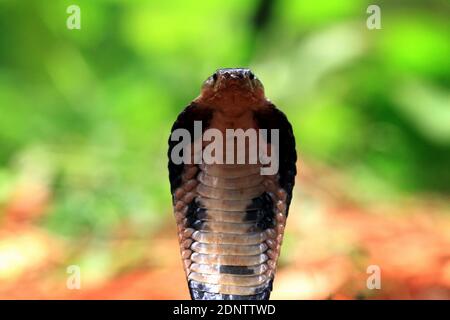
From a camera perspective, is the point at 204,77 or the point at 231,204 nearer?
the point at 231,204

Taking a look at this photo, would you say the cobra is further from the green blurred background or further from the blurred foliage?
the blurred foliage

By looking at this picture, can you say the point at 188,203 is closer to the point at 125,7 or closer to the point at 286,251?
the point at 286,251

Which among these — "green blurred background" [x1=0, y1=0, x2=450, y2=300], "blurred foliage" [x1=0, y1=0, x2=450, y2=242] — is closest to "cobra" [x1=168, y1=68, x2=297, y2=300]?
"green blurred background" [x1=0, y1=0, x2=450, y2=300]

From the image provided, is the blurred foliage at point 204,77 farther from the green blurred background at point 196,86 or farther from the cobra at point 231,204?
the cobra at point 231,204

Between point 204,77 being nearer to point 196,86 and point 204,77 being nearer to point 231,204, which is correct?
point 196,86

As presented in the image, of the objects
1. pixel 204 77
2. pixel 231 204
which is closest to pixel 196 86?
pixel 204 77

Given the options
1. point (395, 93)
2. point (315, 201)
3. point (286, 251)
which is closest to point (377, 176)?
point (395, 93)
